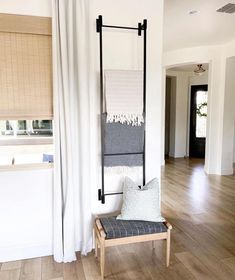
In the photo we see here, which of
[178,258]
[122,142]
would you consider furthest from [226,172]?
[122,142]

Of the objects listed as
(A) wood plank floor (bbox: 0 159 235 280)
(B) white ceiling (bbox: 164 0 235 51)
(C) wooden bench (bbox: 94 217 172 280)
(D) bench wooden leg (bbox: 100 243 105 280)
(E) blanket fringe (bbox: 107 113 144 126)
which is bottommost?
(A) wood plank floor (bbox: 0 159 235 280)

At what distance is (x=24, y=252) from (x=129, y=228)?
1.10 m

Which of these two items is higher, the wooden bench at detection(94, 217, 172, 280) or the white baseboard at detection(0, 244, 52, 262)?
the wooden bench at detection(94, 217, 172, 280)

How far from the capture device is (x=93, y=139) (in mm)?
2559

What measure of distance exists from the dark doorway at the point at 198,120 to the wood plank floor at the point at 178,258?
12.6 ft

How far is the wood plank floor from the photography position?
2.25 metres

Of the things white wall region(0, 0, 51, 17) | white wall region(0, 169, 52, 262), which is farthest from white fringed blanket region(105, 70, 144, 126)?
white wall region(0, 169, 52, 262)

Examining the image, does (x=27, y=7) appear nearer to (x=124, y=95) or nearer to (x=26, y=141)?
(x=124, y=95)

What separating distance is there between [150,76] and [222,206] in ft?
7.72

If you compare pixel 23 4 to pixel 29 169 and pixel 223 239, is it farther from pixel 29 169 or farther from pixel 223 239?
pixel 223 239

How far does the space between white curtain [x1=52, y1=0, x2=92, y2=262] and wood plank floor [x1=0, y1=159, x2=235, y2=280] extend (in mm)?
202

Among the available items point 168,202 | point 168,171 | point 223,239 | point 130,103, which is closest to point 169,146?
point 168,171

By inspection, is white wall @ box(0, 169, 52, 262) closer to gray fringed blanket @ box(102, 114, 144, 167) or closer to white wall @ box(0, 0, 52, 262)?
white wall @ box(0, 0, 52, 262)

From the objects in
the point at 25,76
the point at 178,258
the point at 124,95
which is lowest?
the point at 178,258
